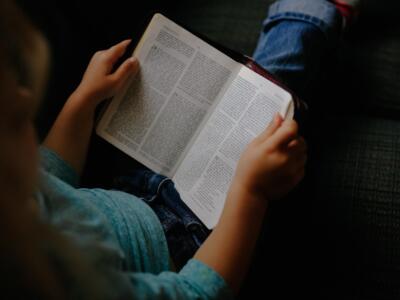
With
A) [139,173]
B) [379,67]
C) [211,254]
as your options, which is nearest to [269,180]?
[211,254]

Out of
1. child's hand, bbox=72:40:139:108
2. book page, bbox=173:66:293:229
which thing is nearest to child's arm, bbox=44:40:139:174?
child's hand, bbox=72:40:139:108

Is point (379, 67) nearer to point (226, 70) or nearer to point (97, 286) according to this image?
point (226, 70)

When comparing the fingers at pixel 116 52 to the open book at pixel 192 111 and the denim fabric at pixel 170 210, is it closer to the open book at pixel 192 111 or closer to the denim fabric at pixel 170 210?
the open book at pixel 192 111

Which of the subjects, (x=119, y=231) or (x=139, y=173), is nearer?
(x=119, y=231)

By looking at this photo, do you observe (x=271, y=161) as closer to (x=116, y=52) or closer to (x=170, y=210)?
(x=170, y=210)

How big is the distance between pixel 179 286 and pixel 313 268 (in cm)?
26

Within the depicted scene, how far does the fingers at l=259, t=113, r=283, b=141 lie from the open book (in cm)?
2

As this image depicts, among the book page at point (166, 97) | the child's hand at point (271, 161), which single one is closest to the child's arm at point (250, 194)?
the child's hand at point (271, 161)

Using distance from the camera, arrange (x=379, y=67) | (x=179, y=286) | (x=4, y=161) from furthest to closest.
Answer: (x=379, y=67) < (x=179, y=286) < (x=4, y=161)

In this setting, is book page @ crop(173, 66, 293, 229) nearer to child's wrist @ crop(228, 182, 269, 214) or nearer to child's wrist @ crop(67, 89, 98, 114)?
child's wrist @ crop(228, 182, 269, 214)

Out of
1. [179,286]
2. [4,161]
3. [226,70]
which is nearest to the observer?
[4,161]

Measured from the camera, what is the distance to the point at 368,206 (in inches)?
29.7

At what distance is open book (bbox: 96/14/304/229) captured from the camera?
0.71 metres

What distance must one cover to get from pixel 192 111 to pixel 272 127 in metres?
0.15
